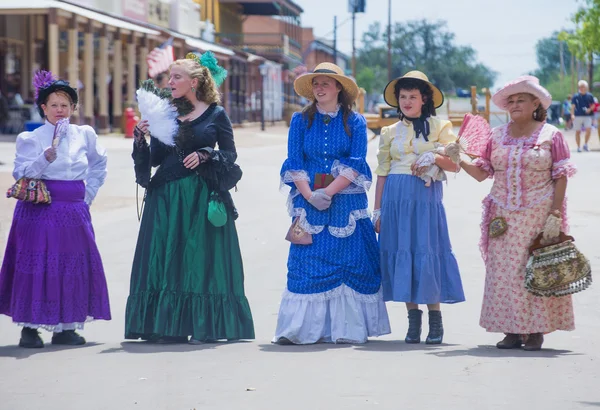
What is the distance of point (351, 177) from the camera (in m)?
7.89

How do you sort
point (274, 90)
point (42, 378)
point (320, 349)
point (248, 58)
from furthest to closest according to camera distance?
point (274, 90), point (248, 58), point (320, 349), point (42, 378)

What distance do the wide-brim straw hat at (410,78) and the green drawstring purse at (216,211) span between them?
1.27m

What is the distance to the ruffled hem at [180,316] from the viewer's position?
25.8 ft

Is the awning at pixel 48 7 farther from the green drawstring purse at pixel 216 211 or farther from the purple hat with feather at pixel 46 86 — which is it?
the green drawstring purse at pixel 216 211

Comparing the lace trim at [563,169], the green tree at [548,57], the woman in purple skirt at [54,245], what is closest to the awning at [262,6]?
the woman in purple skirt at [54,245]

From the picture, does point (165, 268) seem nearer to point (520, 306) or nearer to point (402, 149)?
point (402, 149)

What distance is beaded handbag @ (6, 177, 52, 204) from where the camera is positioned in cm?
780

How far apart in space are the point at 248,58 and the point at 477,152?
57.6 meters

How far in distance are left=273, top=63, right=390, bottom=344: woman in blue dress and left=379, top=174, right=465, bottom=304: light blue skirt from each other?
5.1 inches

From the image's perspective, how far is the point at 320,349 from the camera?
7.63 metres

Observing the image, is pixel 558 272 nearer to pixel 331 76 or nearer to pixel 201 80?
pixel 331 76

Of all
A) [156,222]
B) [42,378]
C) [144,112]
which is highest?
[144,112]

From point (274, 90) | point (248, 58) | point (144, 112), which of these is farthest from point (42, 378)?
point (274, 90)

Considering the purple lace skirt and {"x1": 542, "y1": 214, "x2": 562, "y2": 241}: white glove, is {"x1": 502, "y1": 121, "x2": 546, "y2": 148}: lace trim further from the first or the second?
the purple lace skirt
